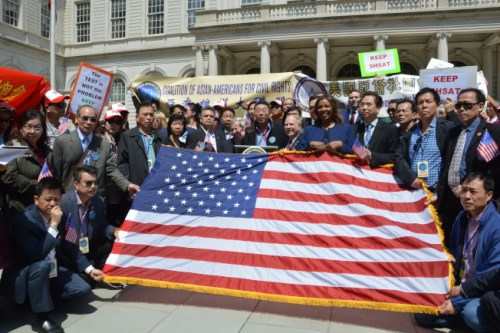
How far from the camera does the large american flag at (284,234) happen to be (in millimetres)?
3633

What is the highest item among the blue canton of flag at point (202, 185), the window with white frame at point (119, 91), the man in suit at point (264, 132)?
the window with white frame at point (119, 91)

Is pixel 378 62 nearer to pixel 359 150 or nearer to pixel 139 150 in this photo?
pixel 359 150

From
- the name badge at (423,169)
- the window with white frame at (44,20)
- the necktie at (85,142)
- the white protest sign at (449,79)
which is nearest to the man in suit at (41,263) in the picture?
the necktie at (85,142)

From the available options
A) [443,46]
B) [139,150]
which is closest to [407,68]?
[443,46]

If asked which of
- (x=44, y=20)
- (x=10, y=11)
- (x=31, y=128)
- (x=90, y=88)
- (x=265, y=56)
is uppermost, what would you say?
(x=44, y=20)

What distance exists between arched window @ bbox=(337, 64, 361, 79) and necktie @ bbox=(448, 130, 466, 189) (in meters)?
22.9

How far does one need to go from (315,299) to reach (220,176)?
162cm

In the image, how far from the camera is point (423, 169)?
4.36 m

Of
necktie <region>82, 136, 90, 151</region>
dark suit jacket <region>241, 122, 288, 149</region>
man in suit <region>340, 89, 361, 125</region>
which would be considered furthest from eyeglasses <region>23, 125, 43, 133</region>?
man in suit <region>340, 89, 361, 125</region>

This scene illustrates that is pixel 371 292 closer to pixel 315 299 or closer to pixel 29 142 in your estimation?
pixel 315 299

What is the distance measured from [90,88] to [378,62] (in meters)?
7.10

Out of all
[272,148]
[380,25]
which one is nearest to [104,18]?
[380,25]

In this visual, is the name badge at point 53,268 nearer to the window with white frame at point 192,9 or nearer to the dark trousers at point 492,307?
the dark trousers at point 492,307

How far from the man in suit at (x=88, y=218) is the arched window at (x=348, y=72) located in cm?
2375
